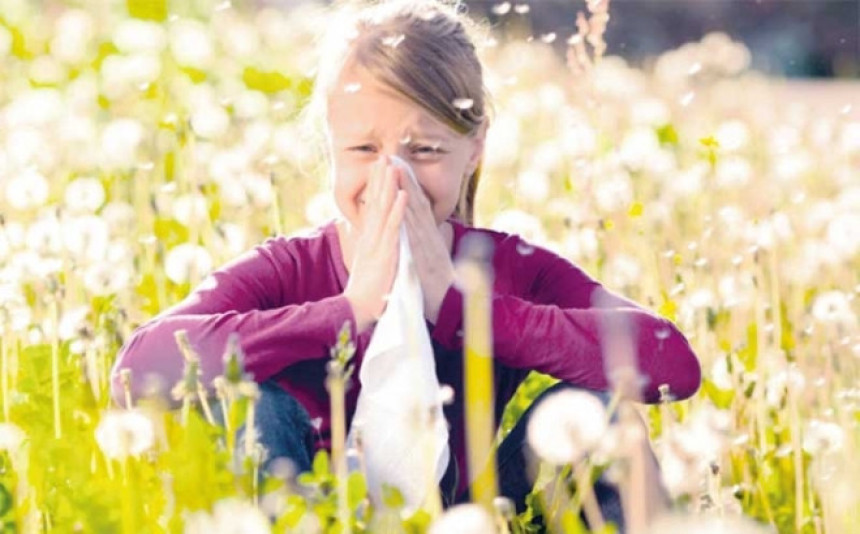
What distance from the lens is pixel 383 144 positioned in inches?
83.0

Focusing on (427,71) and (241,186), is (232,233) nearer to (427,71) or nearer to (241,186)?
(241,186)

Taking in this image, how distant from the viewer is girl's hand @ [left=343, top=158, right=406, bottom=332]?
2.01m

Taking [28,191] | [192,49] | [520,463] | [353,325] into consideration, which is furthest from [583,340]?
[192,49]

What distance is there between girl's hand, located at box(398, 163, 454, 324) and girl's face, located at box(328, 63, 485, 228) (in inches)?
2.3

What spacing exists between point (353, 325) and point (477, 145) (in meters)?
0.40

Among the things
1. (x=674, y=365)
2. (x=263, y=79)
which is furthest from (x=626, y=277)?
(x=263, y=79)

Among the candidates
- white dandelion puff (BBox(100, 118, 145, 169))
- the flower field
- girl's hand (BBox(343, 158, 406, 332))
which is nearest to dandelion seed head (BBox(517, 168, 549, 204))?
the flower field

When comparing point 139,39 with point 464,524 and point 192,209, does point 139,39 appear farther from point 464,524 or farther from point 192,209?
point 464,524

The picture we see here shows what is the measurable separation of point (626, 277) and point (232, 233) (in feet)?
2.20

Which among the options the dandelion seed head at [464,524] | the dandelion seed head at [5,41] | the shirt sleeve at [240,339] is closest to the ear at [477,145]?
the shirt sleeve at [240,339]

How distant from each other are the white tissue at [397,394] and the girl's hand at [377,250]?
0.02 m

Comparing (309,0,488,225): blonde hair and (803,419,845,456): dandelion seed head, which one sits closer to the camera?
(803,419,845,456): dandelion seed head

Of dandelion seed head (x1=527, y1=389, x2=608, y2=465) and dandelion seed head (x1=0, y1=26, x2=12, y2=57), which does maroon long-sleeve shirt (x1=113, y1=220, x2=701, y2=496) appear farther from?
dandelion seed head (x1=0, y1=26, x2=12, y2=57)

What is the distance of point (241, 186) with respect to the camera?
3137 mm
